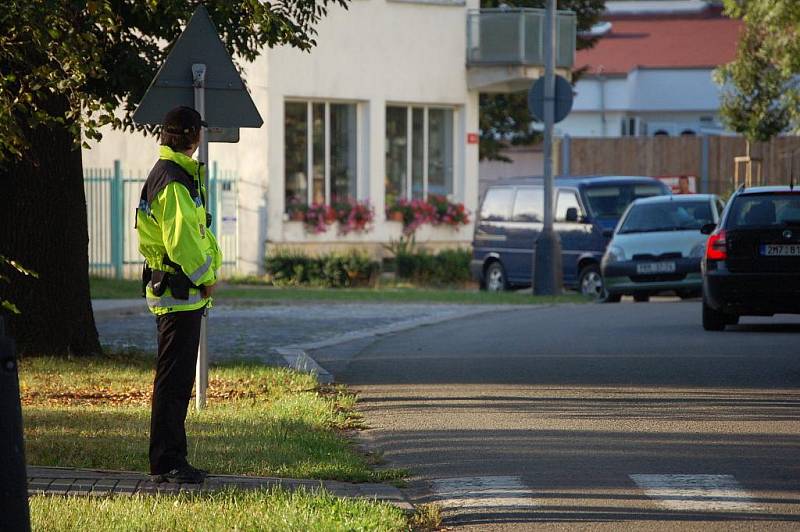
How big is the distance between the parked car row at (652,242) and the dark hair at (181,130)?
9773 millimetres

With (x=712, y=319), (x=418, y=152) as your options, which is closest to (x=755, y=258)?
(x=712, y=319)

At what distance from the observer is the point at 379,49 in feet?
107

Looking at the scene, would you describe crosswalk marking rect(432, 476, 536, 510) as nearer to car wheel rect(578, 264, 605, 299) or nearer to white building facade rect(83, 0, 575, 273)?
car wheel rect(578, 264, 605, 299)

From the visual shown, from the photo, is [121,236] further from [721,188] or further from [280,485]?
[280,485]

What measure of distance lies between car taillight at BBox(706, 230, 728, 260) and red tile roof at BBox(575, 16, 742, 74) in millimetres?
46171

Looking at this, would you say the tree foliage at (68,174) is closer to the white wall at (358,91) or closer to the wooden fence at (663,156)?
the white wall at (358,91)

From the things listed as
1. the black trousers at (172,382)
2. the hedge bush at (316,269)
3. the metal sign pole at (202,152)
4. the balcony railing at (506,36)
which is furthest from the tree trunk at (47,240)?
the balcony railing at (506,36)

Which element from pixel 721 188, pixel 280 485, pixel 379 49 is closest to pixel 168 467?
pixel 280 485

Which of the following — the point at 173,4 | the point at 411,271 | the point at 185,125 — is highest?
the point at 173,4

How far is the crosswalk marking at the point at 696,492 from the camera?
24.8 ft

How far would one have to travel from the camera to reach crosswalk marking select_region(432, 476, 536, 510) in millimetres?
7633

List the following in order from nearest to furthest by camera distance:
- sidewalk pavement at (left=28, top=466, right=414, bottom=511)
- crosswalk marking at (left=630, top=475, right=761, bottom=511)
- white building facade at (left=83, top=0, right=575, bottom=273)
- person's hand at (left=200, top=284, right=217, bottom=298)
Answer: crosswalk marking at (left=630, top=475, right=761, bottom=511) → sidewalk pavement at (left=28, top=466, right=414, bottom=511) → person's hand at (left=200, top=284, right=217, bottom=298) → white building facade at (left=83, top=0, right=575, bottom=273)

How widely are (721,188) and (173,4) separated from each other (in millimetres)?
32210

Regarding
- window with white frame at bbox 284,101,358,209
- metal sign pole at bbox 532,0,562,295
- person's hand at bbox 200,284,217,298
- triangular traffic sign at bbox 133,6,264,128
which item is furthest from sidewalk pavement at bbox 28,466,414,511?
window with white frame at bbox 284,101,358,209
